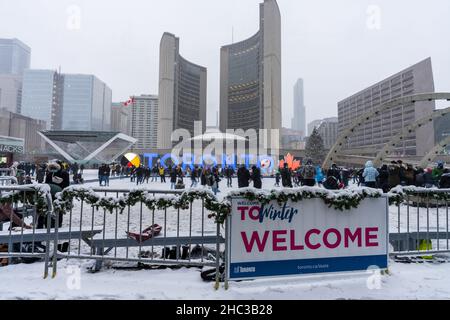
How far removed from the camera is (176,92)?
373 ft

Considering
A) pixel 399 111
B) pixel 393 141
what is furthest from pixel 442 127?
pixel 393 141

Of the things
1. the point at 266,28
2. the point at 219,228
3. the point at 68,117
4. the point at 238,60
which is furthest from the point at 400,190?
the point at 68,117

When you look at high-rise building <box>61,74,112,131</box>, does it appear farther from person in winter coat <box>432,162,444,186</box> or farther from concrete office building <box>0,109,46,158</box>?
person in winter coat <box>432,162,444,186</box>

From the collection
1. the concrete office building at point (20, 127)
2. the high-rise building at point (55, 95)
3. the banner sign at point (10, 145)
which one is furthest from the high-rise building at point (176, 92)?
the concrete office building at point (20, 127)

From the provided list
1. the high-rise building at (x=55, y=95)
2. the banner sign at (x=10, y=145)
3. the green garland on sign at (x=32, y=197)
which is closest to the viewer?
the green garland on sign at (x=32, y=197)

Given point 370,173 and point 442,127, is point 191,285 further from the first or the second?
point 442,127

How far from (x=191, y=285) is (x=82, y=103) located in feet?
587

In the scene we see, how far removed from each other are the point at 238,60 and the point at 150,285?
396ft

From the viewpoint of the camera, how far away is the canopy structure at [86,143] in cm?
4652

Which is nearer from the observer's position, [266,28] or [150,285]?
[150,285]

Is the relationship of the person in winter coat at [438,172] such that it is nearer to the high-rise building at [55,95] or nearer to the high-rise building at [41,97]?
the high-rise building at [55,95]

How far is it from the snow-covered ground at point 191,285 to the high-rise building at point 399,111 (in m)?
88.5
